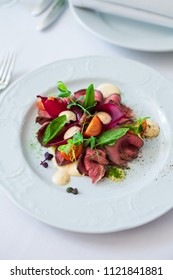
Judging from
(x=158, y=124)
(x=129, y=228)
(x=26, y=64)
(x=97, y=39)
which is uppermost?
(x=97, y=39)

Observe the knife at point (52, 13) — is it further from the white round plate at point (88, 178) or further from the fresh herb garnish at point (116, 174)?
the fresh herb garnish at point (116, 174)

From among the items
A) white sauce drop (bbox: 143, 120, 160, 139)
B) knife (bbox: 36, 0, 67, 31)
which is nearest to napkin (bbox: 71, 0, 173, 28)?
knife (bbox: 36, 0, 67, 31)

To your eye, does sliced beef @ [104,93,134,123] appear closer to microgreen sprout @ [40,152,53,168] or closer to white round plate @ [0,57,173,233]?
white round plate @ [0,57,173,233]

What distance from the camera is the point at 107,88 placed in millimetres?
1812

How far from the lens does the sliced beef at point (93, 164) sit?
148cm

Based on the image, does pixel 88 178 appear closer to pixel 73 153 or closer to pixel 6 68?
pixel 73 153

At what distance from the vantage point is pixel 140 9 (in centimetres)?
201

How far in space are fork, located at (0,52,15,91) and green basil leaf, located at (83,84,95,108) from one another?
1.28ft

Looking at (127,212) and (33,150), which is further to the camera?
(33,150)

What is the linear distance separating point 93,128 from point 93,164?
0.43 ft

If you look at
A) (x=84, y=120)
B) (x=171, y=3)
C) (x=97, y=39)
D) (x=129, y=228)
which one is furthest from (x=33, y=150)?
(x=171, y=3)

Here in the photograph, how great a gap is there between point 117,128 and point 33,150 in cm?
30

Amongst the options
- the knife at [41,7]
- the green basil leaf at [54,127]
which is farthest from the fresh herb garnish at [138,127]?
the knife at [41,7]

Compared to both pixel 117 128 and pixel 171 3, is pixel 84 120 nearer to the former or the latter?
pixel 117 128
